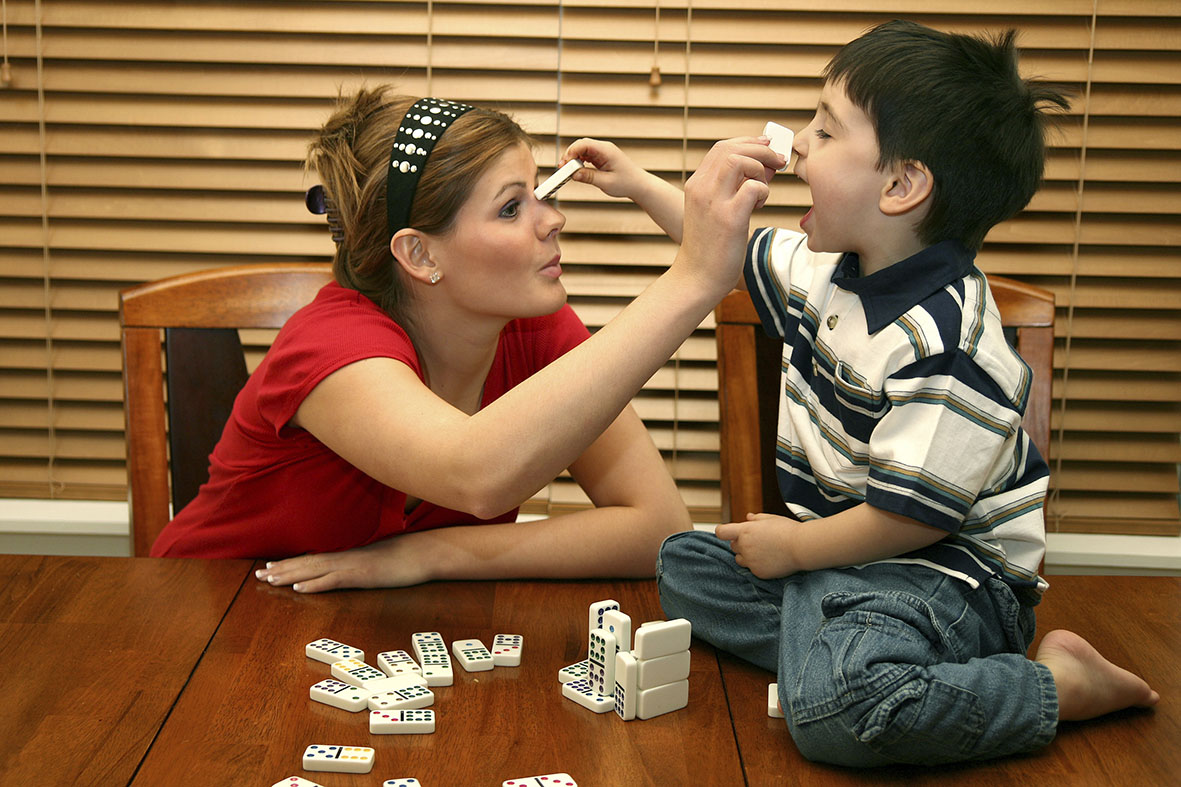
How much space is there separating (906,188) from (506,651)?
0.64 m

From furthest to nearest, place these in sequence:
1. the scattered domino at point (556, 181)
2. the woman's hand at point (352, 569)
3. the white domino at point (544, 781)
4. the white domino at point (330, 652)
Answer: the scattered domino at point (556, 181), the woman's hand at point (352, 569), the white domino at point (330, 652), the white domino at point (544, 781)

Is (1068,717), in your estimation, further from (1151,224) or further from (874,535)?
(1151,224)

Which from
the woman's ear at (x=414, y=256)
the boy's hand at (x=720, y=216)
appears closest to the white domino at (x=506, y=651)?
the boy's hand at (x=720, y=216)

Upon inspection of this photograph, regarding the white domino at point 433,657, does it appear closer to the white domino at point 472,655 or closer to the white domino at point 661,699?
the white domino at point 472,655

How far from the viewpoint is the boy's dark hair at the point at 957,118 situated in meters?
1.08

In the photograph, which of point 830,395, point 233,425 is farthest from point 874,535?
point 233,425

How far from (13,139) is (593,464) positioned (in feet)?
4.69

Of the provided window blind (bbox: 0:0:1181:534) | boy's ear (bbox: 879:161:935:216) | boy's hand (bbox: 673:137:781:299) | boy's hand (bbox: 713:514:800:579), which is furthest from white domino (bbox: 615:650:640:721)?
window blind (bbox: 0:0:1181:534)

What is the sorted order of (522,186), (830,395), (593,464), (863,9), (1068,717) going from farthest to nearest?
(863,9), (593,464), (522,186), (830,395), (1068,717)

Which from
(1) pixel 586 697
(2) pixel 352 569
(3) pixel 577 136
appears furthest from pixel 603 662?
(3) pixel 577 136

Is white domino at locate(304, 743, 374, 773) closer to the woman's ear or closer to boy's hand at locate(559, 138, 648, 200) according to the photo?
the woman's ear

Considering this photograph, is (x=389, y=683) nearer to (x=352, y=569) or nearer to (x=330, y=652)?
(x=330, y=652)

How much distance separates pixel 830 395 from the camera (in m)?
1.14

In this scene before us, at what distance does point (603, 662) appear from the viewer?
93 centimetres
